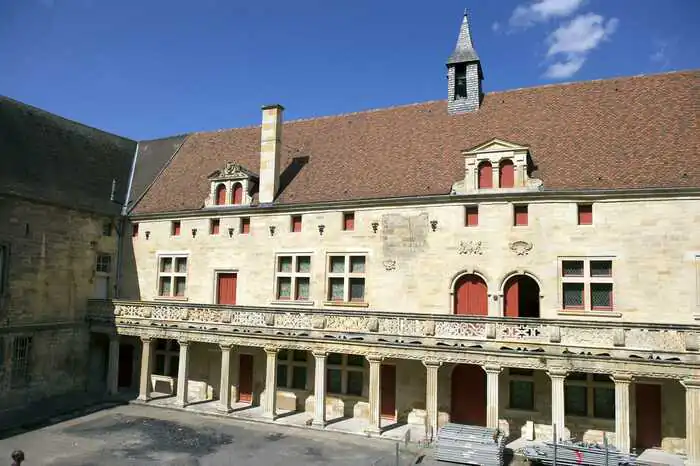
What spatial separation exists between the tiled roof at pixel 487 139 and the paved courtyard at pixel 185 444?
8748 mm

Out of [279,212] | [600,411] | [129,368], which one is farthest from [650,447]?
[129,368]

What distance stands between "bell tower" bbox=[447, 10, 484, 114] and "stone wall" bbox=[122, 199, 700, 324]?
5.89 meters

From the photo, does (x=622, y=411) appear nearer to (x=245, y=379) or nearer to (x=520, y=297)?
(x=520, y=297)

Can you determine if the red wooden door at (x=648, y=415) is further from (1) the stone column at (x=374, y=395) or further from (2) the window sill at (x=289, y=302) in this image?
(2) the window sill at (x=289, y=302)

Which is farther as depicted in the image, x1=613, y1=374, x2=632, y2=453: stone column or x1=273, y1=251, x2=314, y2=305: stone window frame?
x1=273, y1=251, x2=314, y2=305: stone window frame

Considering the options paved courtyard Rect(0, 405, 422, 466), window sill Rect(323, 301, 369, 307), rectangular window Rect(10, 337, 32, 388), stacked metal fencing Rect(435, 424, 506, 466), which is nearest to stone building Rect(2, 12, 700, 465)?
window sill Rect(323, 301, 369, 307)

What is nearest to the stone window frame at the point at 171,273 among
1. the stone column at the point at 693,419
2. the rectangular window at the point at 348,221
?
the rectangular window at the point at 348,221

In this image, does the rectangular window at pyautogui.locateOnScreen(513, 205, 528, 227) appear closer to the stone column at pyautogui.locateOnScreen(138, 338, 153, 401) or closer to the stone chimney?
the stone chimney

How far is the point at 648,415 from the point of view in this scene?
16.9 m

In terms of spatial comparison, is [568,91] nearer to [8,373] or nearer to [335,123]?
[335,123]

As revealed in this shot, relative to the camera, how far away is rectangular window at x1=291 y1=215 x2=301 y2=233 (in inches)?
870

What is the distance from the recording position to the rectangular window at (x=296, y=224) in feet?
72.5

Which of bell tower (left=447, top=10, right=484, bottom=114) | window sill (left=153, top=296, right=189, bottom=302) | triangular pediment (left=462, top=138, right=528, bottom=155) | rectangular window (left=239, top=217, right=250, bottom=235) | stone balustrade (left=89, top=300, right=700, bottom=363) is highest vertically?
bell tower (left=447, top=10, right=484, bottom=114)

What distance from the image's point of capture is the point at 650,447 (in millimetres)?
16766
